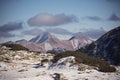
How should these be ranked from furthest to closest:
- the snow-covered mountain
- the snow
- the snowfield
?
the snow-covered mountain → the snow → the snowfield

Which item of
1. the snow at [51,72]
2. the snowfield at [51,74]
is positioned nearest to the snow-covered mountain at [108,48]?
the snow at [51,72]

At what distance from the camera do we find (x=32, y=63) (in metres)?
51.8

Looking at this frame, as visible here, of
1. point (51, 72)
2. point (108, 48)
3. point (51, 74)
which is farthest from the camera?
point (108, 48)

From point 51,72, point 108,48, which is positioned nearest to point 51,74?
point 51,72

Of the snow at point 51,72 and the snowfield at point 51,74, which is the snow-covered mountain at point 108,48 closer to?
the snow at point 51,72

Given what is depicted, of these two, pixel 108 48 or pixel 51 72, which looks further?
pixel 108 48

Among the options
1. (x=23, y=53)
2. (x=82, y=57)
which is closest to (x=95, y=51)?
(x=23, y=53)

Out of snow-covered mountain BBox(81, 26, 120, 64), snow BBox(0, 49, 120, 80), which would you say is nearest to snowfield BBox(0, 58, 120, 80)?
snow BBox(0, 49, 120, 80)

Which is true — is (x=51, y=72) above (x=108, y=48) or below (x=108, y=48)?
above

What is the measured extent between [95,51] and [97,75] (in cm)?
10855

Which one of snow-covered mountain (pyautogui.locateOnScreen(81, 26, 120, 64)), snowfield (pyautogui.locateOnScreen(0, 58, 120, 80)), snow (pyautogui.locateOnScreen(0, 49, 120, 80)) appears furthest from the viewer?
snow-covered mountain (pyautogui.locateOnScreen(81, 26, 120, 64))

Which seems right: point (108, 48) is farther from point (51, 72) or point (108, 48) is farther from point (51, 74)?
point (51, 74)

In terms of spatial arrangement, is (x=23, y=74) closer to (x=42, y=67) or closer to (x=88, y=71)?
(x=42, y=67)

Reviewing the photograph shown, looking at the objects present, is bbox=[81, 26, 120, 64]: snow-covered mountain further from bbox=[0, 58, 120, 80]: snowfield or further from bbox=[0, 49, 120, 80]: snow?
bbox=[0, 58, 120, 80]: snowfield
